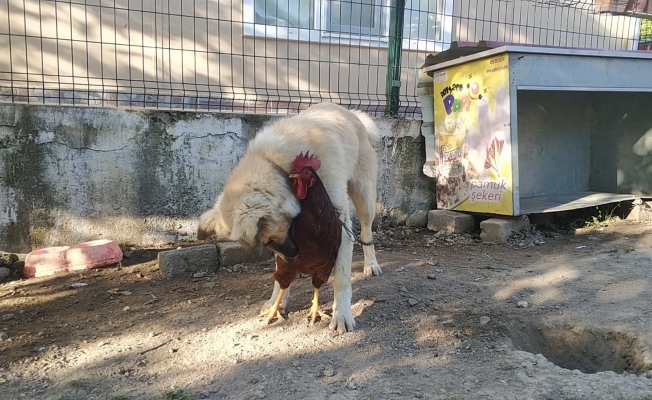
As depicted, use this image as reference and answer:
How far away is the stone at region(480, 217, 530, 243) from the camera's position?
513cm

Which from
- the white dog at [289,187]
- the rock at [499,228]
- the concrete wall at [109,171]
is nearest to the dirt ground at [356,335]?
the white dog at [289,187]

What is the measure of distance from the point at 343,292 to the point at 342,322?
0.60 ft

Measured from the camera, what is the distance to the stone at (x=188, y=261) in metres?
4.18

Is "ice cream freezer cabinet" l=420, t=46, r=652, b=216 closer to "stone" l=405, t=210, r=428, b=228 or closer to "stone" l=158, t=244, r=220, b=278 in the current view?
"stone" l=405, t=210, r=428, b=228

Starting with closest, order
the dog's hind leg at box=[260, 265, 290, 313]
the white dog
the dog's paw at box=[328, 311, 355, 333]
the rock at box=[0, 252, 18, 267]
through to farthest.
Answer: the white dog, the dog's paw at box=[328, 311, 355, 333], the dog's hind leg at box=[260, 265, 290, 313], the rock at box=[0, 252, 18, 267]

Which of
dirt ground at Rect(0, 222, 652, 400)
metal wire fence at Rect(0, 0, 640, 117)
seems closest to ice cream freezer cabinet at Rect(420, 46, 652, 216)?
→ metal wire fence at Rect(0, 0, 640, 117)

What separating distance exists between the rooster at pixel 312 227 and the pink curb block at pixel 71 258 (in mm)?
2076

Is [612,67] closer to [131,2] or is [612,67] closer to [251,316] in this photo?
[251,316]

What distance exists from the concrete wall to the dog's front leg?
2.31 m

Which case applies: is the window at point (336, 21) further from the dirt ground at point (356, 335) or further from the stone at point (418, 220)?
the dirt ground at point (356, 335)

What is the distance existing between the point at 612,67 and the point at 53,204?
570cm

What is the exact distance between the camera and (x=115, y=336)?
308 centimetres

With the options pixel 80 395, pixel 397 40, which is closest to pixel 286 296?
pixel 80 395

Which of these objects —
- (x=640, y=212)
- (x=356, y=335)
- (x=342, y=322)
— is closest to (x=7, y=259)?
(x=342, y=322)
